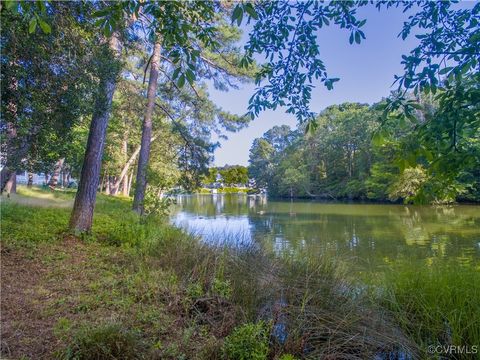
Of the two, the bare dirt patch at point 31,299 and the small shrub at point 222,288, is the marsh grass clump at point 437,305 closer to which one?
the small shrub at point 222,288

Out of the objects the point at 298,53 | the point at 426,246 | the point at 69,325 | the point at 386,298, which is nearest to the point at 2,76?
the point at 69,325

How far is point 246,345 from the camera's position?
2074mm

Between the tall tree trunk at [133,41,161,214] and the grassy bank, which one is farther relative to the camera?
the tall tree trunk at [133,41,161,214]

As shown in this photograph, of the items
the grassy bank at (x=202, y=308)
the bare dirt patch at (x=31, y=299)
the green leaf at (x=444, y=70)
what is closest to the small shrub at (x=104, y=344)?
the grassy bank at (x=202, y=308)

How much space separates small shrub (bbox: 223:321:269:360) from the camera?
6.66ft

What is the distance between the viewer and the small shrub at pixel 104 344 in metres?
1.94

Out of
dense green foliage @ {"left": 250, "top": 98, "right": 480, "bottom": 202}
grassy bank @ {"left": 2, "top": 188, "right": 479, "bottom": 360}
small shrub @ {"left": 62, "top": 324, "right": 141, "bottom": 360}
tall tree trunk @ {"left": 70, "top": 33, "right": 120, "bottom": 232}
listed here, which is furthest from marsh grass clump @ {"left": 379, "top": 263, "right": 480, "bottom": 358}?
tall tree trunk @ {"left": 70, "top": 33, "right": 120, "bottom": 232}

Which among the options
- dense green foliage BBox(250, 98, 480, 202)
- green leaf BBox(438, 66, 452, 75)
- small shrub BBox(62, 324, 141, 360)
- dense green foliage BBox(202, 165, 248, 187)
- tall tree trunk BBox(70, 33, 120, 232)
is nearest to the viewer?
green leaf BBox(438, 66, 452, 75)

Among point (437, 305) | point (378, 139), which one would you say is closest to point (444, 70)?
point (378, 139)

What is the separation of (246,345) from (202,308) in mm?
954

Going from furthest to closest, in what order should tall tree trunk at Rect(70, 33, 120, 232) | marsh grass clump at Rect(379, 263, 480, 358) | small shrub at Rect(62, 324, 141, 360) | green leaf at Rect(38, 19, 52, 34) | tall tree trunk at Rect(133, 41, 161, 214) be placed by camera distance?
1. tall tree trunk at Rect(133, 41, 161, 214)
2. tall tree trunk at Rect(70, 33, 120, 232)
3. marsh grass clump at Rect(379, 263, 480, 358)
4. small shrub at Rect(62, 324, 141, 360)
5. green leaf at Rect(38, 19, 52, 34)

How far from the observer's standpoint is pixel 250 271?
3.53 meters

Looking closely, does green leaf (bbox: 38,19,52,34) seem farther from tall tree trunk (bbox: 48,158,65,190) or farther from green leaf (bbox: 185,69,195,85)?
tall tree trunk (bbox: 48,158,65,190)

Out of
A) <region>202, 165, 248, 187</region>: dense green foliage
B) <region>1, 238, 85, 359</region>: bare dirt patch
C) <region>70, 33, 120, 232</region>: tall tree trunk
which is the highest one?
<region>202, 165, 248, 187</region>: dense green foliage
